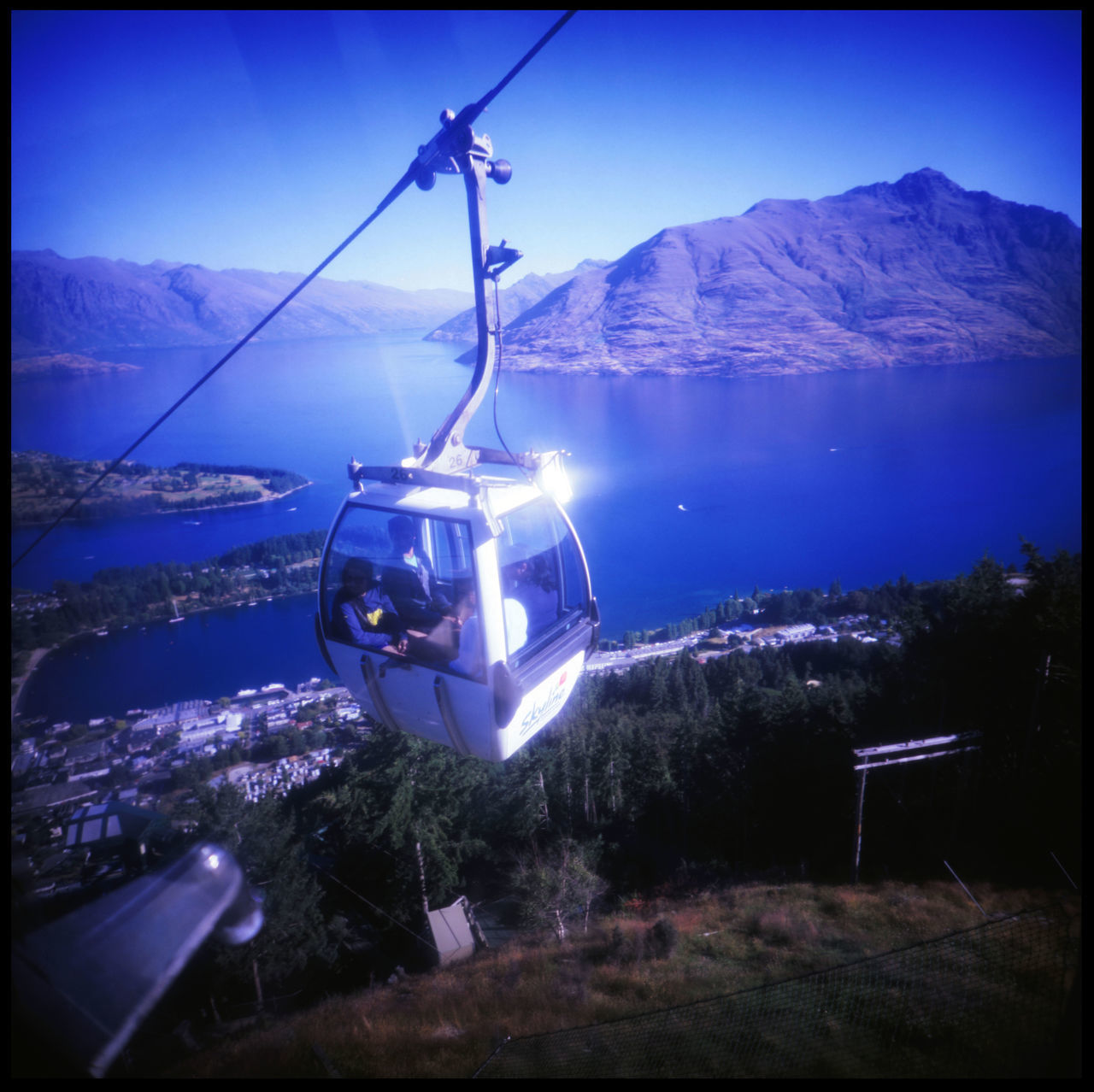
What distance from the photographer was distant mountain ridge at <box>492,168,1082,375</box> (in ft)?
218

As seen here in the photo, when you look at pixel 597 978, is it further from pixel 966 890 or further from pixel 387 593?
pixel 387 593

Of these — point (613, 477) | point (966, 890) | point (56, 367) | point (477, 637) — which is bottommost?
point (966, 890)

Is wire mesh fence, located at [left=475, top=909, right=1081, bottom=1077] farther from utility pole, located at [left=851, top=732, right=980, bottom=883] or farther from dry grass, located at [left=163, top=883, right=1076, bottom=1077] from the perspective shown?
utility pole, located at [left=851, top=732, right=980, bottom=883]

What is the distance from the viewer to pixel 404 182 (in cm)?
232

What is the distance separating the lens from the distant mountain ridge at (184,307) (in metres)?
24.9

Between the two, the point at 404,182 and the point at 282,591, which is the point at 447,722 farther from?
the point at 282,591

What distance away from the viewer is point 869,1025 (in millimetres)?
2916

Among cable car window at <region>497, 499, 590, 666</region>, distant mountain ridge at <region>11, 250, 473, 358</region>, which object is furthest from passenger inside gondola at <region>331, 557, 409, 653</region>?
distant mountain ridge at <region>11, 250, 473, 358</region>

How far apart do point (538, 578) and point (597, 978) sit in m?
3.99

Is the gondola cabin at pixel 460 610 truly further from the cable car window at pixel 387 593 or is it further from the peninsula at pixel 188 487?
the peninsula at pixel 188 487

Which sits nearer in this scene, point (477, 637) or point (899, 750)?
point (477, 637)

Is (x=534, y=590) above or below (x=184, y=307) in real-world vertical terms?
below

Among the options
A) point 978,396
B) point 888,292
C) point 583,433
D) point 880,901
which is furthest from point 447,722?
point 888,292

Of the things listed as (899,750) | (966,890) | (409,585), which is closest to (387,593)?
(409,585)
